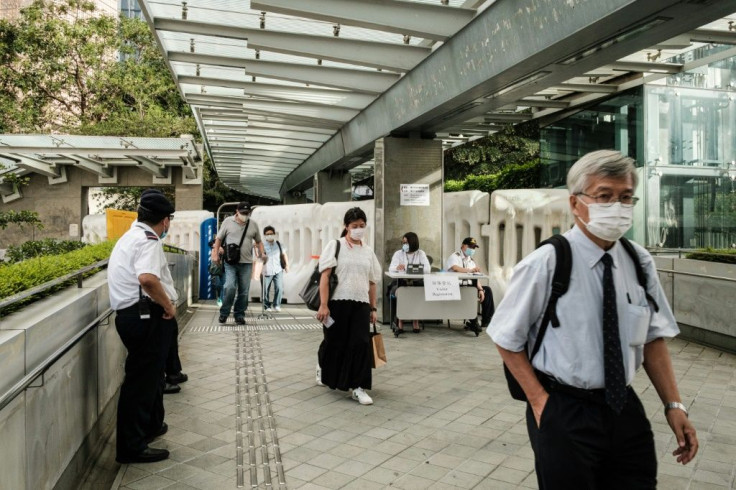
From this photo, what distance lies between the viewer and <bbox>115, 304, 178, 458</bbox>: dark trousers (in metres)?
4.13

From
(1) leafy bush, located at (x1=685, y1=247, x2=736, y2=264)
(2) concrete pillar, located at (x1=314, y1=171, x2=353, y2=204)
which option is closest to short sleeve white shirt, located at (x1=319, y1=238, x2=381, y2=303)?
(1) leafy bush, located at (x1=685, y1=247, x2=736, y2=264)

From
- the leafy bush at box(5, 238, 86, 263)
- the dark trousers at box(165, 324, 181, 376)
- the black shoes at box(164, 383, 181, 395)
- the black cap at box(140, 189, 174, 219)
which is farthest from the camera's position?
the leafy bush at box(5, 238, 86, 263)

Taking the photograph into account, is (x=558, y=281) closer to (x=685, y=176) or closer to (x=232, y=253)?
(x=232, y=253)

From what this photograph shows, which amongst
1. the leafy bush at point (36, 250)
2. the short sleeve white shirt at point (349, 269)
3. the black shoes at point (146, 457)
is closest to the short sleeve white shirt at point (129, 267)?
the black shoes at point (146, 457)

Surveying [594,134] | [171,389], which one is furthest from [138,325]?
[594,134]

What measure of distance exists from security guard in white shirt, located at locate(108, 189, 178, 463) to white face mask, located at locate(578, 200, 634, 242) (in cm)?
287

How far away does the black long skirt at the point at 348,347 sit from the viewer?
18.8ft

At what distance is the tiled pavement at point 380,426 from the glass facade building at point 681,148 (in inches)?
190

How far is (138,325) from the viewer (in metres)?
4.13

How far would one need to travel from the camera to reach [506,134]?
26.0 meters

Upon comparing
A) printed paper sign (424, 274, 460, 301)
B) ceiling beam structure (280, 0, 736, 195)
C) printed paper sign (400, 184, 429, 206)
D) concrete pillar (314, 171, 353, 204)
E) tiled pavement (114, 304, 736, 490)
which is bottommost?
tiled pavement (114, 304, 736, 490)

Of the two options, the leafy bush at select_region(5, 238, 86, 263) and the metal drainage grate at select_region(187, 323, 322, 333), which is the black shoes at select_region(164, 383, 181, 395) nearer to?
the leafy bush at select_region(5, 238, 86, 263)

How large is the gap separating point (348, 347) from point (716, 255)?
5375 mm

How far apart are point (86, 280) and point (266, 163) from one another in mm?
16963
